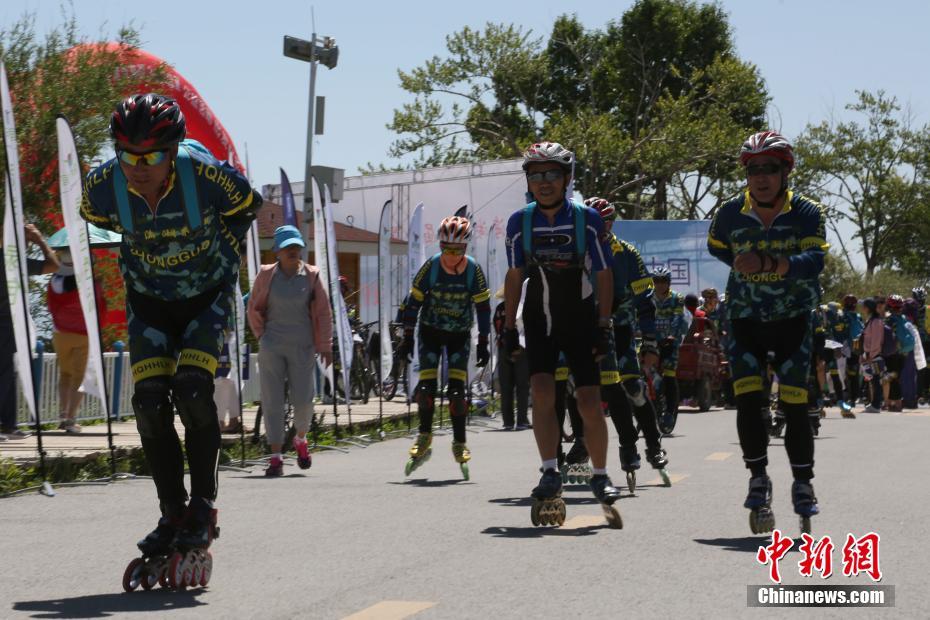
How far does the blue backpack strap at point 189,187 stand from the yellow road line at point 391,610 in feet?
5.90

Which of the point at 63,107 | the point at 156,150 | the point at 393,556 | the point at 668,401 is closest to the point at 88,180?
the point at 156,150

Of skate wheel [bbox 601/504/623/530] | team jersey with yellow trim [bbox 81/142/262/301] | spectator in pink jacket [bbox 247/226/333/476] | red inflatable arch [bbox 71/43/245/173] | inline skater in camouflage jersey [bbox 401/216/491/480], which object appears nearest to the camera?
team jersey with yellow trim [bbox 81/142/262/301]

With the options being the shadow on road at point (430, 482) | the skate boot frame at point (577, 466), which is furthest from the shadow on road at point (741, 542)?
the shadow on road at point (430, 482)

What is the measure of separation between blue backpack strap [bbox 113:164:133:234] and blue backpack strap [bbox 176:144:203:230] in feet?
0.81

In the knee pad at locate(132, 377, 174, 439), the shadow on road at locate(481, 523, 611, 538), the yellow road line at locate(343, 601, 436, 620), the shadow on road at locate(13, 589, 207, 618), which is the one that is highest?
the knee pad at locate(132, 377, 174, 439)

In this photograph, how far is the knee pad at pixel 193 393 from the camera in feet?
20.1

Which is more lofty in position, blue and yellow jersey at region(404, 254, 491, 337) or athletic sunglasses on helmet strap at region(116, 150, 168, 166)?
athletic sunglasses on helmet strap at region(116, 150, 168, 166)

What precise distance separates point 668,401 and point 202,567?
1279cm

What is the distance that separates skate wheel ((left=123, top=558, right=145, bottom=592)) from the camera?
19.4 ft

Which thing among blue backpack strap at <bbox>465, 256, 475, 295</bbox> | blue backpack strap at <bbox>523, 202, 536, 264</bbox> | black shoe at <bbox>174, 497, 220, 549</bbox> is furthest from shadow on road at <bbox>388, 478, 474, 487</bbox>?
black shoe at <bbox>174, 497, 220, 549</bbox>

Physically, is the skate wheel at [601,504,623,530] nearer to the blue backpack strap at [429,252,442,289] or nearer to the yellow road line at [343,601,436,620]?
the yellow road line at [343,601,436,620]

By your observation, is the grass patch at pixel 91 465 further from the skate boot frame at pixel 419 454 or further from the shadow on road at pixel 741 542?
the shadow on road at pixel 741 542

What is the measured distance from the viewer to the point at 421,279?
40.1ft

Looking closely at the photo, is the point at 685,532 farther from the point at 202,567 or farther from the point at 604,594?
the point at 202,567
